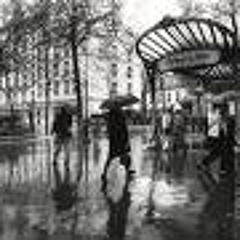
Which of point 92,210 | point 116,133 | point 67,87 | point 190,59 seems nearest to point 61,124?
point 190,59

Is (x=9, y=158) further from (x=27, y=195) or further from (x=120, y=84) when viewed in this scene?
(x=120, y=84)

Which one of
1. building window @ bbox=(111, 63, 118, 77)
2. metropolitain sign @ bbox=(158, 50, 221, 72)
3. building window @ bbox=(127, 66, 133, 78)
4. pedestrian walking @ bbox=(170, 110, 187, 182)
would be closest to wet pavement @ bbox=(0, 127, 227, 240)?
metropolitain sign @ bbox=(158, 50, 221, 72)

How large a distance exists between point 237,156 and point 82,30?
75.0 ft

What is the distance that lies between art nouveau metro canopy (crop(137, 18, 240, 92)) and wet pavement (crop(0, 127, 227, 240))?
2.91 metres

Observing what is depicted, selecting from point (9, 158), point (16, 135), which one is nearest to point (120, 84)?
point (16, 135)

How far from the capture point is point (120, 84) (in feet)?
318

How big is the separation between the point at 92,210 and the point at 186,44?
282 inches

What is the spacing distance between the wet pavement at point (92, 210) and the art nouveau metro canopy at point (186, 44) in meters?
2.91

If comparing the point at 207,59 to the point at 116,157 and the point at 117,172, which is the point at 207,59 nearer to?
the point at 116,157

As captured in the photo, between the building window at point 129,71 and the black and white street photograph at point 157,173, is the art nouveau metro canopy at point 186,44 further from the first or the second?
the building window at point 129,71

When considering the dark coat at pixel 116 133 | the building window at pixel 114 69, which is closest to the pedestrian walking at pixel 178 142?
the dark coat at pixel 116 133

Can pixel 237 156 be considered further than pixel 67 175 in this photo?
Yes

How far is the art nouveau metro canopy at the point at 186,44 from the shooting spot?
1449cm

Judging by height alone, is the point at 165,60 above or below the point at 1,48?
below
